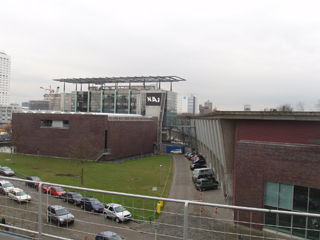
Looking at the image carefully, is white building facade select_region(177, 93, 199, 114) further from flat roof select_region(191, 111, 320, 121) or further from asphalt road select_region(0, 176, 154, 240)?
asphalt road select_region(0, 176, 154, 240)

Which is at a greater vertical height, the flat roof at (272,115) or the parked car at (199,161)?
the flat roof at (272,115)

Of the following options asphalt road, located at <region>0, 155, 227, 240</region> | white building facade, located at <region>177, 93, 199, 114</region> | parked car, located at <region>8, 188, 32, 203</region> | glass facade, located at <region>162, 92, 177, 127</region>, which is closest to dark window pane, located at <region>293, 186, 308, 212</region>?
asphalt road, located at <region>0, 155, 227, 240</region>

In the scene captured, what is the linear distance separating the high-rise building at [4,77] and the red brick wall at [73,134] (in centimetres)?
15129

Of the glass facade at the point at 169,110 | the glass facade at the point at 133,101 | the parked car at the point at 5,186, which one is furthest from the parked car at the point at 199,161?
the parked car at the point at 5,186

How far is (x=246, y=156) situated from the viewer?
39.6 feet

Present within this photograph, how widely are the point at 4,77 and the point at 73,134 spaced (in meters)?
161

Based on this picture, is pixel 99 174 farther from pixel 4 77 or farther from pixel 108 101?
pixel 4 77

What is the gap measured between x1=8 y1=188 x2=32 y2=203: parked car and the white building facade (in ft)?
525

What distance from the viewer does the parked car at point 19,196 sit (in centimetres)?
482

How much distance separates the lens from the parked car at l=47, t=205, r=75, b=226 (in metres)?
4.45

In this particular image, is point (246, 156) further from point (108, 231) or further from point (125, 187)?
point (125, 187)

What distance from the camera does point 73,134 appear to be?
34.7 meters

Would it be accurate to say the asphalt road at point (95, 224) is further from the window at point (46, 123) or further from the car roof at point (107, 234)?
the window at point (46, 123)

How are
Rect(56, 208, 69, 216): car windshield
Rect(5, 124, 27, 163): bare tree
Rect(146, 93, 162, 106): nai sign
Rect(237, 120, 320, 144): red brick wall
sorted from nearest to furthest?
1. Rect(56, 208, 69, 216): car windshield
2. Rect(237, 120, 320, 144): red brick wall
3. Rect(5, 124, 27, 163): bare tree
4. Rect(146, 93, 162, 106): nai sign
